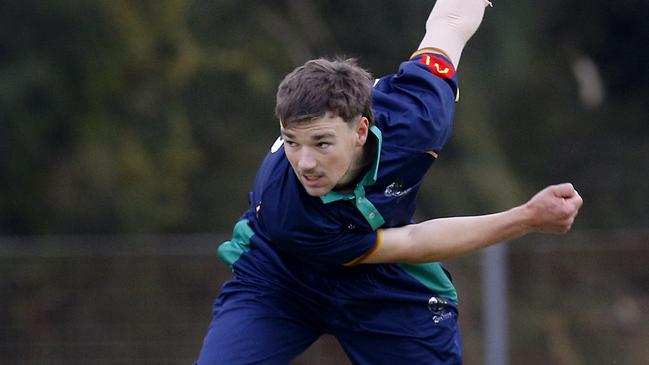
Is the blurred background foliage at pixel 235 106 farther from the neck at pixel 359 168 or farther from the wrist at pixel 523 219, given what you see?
the wrist at pixel 523 219

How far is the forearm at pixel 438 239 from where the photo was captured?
3.88 meters

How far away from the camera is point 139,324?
8.30m

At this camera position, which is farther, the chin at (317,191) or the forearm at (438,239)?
the forearm at (438,239)

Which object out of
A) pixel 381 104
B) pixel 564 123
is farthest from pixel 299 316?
pixel 564 123

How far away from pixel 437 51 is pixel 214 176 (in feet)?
30.5

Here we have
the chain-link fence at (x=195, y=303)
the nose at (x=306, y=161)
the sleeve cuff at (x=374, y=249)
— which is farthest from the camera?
the chain-link fence at (x=195, y=303)

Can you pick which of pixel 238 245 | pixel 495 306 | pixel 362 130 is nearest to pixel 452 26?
pixel 362 130

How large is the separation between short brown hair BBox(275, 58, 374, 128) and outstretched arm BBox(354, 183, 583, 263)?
0.43 m

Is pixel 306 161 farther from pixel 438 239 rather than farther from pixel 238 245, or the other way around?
pixel 238 245

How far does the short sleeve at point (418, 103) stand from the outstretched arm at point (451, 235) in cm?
28

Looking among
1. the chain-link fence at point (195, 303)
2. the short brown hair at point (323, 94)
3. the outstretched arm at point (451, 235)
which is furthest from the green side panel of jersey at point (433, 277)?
the chain-link fence at point (195, 303)

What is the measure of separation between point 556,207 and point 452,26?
945 mm

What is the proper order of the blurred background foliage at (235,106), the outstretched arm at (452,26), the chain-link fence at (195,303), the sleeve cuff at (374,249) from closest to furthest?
the sleeve cuff at (374,249) → the outstretched arm at (452,26) → the chain-link fence at (195,303) → the blurred background foliage at (235,106)

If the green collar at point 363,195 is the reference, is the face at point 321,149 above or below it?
above
